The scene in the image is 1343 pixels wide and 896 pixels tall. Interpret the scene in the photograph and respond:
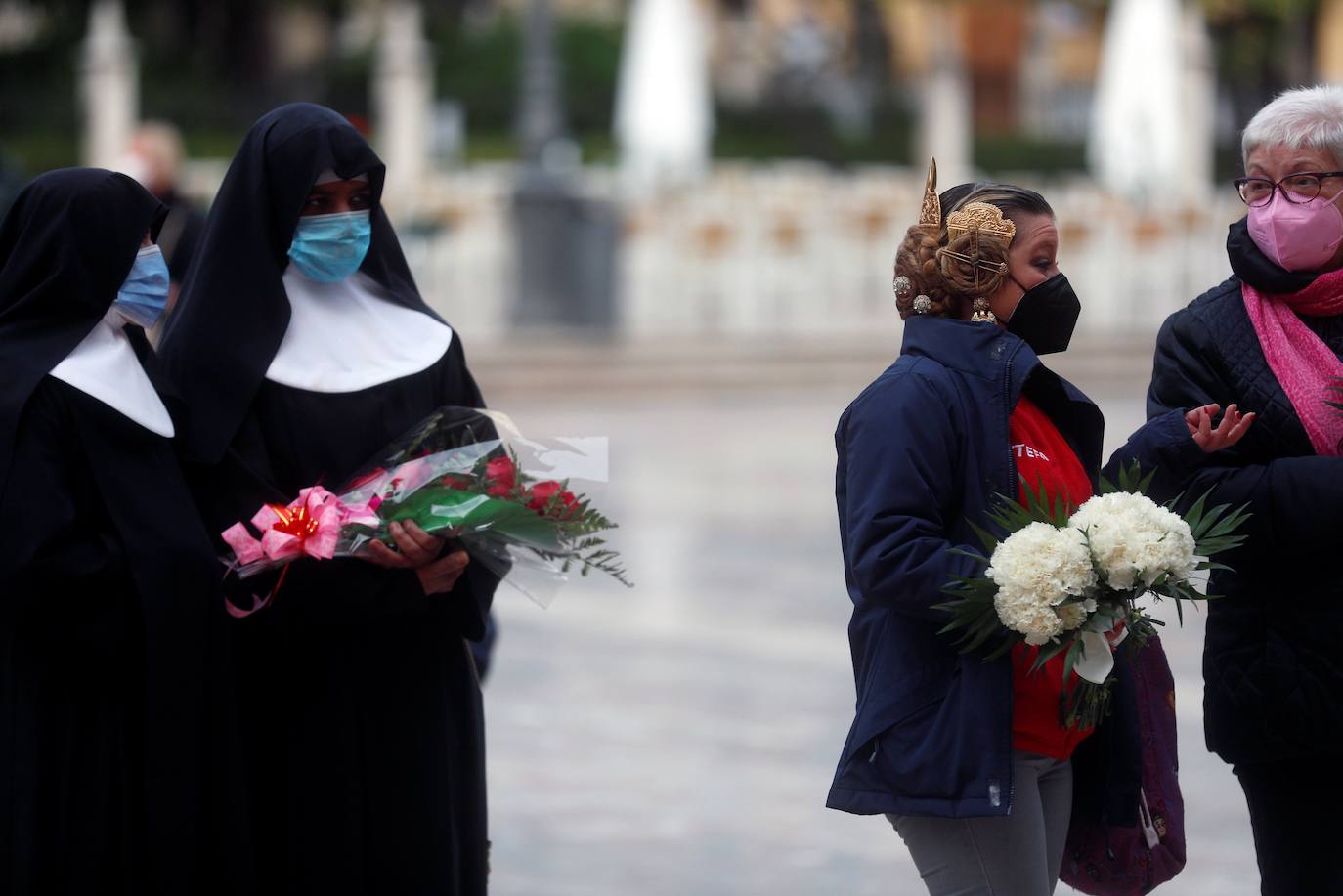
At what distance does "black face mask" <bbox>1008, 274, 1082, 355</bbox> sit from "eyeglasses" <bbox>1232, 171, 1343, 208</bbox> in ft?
1.50

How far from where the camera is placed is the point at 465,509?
11.5ft

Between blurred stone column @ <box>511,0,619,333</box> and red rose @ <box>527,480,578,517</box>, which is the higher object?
red rose @ <box>527,480,578,517</box>

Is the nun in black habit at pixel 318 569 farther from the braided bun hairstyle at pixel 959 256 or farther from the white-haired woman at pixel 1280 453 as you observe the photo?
the white-haired woman at pixel 1280 453

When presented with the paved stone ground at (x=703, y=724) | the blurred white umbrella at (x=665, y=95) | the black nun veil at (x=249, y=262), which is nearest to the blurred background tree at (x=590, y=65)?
the blurred white umbrella at (x=665, y=95)

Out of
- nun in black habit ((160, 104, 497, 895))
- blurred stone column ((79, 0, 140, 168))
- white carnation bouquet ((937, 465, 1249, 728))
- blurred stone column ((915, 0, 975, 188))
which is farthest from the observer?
blurred stone column ((915, 0, 975, 188))

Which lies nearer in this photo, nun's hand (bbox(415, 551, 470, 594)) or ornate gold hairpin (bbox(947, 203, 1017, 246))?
ornate gold hairpin (bbox(947, 203, 1017, 246))

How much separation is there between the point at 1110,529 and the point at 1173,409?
51 centimetres

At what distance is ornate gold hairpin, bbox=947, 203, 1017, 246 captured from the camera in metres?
3.22

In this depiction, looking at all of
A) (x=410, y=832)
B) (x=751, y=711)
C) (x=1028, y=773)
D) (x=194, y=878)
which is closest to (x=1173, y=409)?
(x=1028, y=773)

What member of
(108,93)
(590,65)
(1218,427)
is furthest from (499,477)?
(590,65)

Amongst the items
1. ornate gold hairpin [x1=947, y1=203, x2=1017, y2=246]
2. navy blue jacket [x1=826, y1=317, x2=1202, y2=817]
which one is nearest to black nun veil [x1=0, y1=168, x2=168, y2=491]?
navy blue jacket [x1=826, y1=317, x2=1202, y2=817]

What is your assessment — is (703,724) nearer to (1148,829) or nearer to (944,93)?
(1148,829)

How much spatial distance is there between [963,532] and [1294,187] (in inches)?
34.8

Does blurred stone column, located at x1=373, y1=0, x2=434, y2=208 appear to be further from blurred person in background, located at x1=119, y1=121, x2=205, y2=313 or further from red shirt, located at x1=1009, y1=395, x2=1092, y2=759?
red shirt, located at x1=1009, y1=395, x2=1092, y2=759
